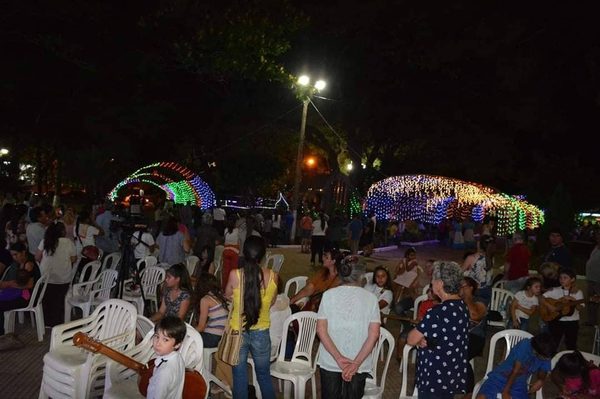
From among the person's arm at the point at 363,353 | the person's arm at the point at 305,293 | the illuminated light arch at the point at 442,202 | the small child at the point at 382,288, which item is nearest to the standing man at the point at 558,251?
the small child at the point at 382,288

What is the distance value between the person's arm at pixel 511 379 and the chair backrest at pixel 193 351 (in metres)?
2.25

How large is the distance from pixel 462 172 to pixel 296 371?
1403 inches

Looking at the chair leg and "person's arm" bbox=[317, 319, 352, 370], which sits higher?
"person's arm" bbox=[317, 319, 352, 370]

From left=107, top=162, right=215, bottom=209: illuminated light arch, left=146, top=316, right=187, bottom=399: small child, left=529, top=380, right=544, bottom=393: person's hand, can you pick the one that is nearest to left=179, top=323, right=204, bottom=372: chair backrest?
left=146, top=316, right=187, bottom=399: small child

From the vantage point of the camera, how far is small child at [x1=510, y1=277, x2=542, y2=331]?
7188mm

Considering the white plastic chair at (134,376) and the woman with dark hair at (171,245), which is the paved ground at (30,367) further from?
the woman with dark hair at (171,245)

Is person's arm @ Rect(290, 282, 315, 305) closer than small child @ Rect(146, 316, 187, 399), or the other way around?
small child @ Rect(146, 316, 187, 399)

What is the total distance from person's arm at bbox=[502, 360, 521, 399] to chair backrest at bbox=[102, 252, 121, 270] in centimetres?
583

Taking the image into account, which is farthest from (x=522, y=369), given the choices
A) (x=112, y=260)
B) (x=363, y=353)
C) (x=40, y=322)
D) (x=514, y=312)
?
(x=112, y=260)

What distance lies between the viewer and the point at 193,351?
440 centimetres

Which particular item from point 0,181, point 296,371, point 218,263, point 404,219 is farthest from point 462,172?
point 296,371

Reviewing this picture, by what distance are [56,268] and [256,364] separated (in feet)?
12.5

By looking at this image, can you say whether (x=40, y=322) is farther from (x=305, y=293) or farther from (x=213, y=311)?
(x=305, y=293)

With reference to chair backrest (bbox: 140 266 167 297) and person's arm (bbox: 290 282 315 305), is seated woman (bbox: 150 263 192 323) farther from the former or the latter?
chair backrest (bbox: 140 266 167 297)
